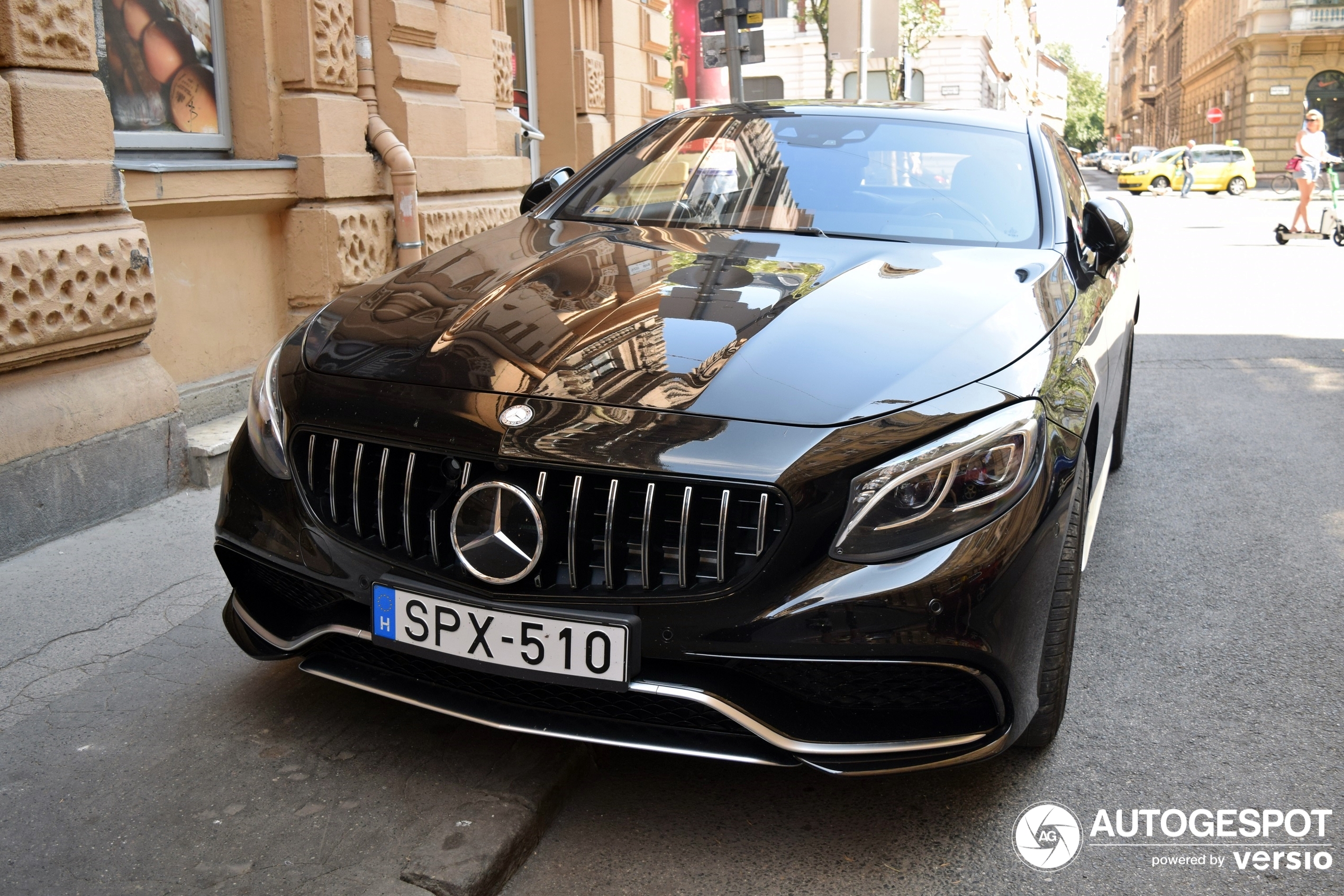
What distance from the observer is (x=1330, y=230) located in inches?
741

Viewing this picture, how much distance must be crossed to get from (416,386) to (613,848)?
992mm

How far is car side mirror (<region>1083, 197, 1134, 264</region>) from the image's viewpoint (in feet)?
11.6

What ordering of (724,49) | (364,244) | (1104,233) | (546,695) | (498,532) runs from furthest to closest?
(724,49)
(364,244)
(1104,233)
(546,695)
(498,532)

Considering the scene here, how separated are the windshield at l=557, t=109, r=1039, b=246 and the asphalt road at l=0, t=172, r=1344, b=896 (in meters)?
1.26

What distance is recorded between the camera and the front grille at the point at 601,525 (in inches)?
84.7

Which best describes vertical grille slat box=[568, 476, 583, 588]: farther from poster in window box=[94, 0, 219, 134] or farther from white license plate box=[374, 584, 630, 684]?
poster in window box=[94, 0, 219, 134]

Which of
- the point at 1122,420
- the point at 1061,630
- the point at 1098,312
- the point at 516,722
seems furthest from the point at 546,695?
the point at 1122,420

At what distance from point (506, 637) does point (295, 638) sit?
569 mm

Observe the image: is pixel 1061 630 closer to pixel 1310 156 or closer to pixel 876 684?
pixel 876 684

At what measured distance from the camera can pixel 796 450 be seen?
2164 millimetres

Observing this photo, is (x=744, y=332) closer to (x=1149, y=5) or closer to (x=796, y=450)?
(x=796, y=450)

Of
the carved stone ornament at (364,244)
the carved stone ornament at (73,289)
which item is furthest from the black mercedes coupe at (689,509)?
the carved stone ornament at (364,244)

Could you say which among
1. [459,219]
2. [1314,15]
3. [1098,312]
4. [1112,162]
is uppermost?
[1314,15]

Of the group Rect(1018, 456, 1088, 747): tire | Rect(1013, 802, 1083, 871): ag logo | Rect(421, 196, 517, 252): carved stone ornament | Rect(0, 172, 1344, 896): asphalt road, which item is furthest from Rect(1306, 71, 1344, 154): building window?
Rect(1013, 802, 1083, 871): ag logo
